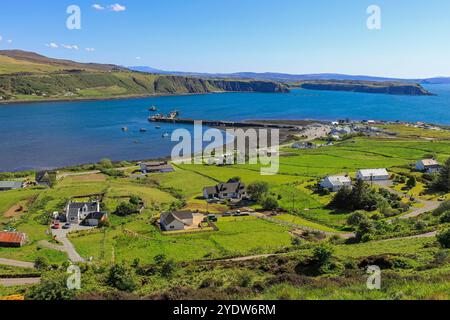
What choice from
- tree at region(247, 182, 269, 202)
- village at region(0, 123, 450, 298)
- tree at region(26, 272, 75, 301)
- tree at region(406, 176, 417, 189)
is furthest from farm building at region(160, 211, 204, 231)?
tree at region(406, 176, 417, 189)

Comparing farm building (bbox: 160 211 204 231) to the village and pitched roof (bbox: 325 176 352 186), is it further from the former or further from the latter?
pitched roof (bbox: 325 176 352 186)

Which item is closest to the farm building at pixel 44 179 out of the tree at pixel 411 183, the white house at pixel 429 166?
the tree at pixel 411 183

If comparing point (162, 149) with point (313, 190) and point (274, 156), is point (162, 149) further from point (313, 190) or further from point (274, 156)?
point (313, 190)

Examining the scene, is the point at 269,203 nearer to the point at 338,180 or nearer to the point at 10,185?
the point at 338,180

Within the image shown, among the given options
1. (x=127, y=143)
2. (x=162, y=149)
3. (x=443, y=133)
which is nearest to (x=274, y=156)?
(x=162, y=149)

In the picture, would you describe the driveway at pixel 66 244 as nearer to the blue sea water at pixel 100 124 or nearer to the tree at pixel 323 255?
the tree at pixel 323 255

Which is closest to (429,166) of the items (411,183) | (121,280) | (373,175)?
(411,183)
